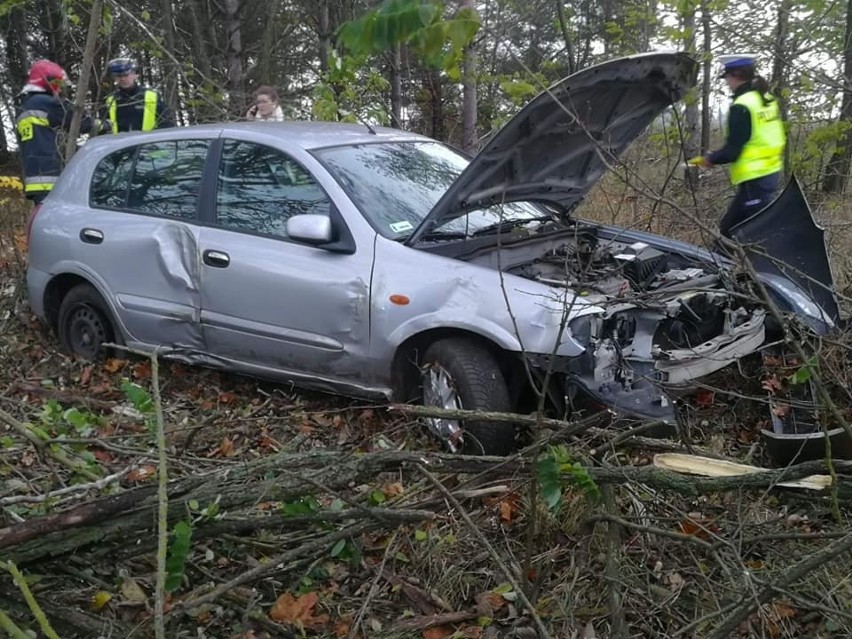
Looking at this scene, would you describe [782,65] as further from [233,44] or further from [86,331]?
[233,44]

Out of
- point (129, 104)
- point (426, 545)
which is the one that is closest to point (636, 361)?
point (426, 545)

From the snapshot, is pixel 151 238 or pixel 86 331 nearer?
pixel 151 238

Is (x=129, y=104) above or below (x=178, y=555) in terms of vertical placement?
above

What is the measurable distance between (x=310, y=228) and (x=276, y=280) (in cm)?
43

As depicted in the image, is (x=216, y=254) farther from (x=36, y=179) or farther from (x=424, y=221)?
(x=36, y=179)

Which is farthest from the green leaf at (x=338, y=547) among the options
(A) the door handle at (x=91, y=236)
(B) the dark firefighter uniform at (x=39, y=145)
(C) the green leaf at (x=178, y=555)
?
(B) the dark firefighter uniform at (x=39, y=145)

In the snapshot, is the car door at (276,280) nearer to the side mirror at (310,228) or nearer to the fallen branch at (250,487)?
the side mirror at (310,228)

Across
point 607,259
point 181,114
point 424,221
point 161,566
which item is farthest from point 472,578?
point 181,114

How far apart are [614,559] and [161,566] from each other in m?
1.46

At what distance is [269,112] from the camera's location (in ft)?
22.9

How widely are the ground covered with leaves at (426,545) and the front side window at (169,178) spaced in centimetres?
182

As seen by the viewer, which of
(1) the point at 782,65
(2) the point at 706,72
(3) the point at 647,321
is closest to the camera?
(3) the point at 647,321

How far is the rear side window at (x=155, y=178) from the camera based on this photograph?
4758mm

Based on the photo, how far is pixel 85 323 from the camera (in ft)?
17.5
